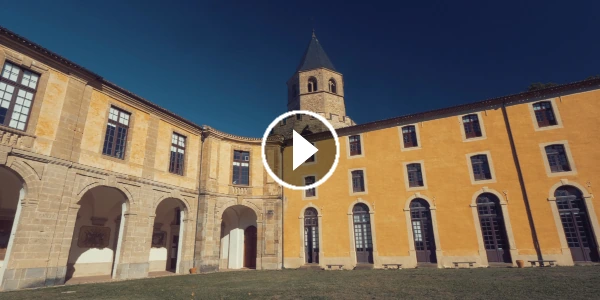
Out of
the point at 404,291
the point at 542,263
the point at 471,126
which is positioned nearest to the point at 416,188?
the point at 471,126

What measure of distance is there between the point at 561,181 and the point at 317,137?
15.7 m

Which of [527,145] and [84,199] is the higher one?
[527,145]

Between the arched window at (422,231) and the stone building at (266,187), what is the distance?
67 millimetres

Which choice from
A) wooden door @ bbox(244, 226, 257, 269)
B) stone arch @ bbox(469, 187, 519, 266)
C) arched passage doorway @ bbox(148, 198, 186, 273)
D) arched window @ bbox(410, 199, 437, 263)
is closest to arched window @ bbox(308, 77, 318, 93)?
wooden door @ bbox(244, 226, 257, 269)

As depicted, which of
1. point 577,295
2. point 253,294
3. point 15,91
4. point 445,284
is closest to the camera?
point 577,295

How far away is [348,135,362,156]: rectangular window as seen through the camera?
76.8ft

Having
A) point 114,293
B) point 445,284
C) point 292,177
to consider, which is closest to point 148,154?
point 114,293

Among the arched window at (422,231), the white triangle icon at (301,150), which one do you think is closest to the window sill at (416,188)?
the arched window at (422,231)

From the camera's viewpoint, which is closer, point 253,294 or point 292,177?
point 253,294

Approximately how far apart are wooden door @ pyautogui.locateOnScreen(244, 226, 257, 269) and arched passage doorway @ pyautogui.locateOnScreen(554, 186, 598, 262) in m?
20.1

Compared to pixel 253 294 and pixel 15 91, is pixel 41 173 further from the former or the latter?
pixel 253 294

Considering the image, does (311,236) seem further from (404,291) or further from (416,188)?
(404,291)

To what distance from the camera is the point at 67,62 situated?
1464 cm

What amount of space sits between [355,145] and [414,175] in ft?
16.2
